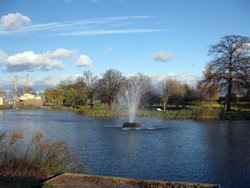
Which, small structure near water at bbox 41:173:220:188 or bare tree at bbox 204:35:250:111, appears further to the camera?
bare tree at bbox 204:35:250:111

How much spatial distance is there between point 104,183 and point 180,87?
7482 cm

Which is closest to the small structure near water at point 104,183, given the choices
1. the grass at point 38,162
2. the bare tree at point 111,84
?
the grass at point 38,162

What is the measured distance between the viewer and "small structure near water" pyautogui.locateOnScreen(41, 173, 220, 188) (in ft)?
34.6

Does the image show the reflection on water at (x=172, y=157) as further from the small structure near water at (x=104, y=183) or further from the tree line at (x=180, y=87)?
the tree line at (x=180, y=87)

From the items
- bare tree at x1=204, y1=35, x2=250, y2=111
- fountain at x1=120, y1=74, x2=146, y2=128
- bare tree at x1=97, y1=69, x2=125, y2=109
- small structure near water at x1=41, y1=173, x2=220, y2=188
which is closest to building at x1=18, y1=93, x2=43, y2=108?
fountain at x1=120, y1=74, x2=146, y2=128

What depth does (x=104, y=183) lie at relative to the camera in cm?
1096

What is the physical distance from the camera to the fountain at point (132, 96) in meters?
43.7

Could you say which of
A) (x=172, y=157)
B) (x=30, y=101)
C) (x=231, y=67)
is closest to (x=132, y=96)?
(x=231, y=67)

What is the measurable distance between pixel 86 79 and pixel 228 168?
251 ft

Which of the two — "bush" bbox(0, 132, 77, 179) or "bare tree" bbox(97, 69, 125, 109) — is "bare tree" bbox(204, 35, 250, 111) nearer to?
"bare tree" bbox(97, 69, 125, 109)

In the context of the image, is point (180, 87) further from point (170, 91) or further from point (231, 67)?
point (231, 67)

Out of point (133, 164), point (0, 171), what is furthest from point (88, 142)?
point (0, 171)

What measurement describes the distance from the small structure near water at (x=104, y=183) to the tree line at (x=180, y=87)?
44532 millimetres

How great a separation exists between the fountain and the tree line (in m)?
0.85
